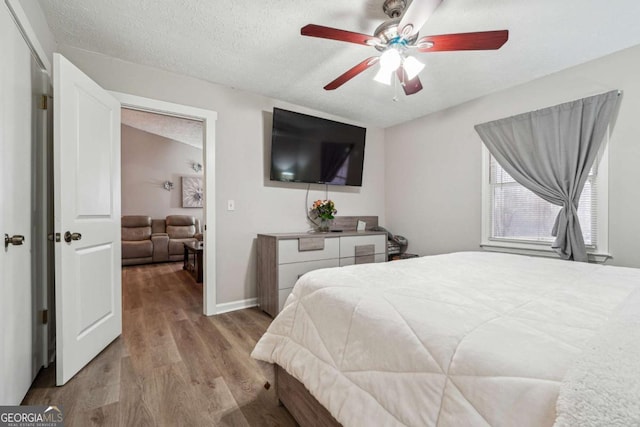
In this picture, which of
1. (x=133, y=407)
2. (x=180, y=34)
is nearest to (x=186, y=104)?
Result: (x=180, y=34)

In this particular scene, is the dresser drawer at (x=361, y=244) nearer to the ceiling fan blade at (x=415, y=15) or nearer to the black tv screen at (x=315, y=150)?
the black tv screen at (x=315, y=150)

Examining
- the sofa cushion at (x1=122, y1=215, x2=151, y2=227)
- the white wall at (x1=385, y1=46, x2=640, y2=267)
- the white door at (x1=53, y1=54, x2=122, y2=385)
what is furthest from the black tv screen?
the sofa cushion at (x1=122, y1=215, x2=151, y2=227)

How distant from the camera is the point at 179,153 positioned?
7.02 metres

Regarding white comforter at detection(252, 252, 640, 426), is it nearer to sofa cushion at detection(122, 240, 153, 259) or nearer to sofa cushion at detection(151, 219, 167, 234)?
sofa cushion at detection(122, 240, 153, 259)

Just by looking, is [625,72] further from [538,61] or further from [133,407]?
[133,407]

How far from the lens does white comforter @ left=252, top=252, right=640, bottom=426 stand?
61cm

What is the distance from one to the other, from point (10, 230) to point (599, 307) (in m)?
2.50

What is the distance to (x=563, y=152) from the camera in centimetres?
247

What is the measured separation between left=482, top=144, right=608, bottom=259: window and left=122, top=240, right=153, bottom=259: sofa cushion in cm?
571

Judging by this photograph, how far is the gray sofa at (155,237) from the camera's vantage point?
5359mm

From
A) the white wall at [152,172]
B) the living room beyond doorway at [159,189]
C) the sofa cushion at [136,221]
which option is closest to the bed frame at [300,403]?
the living room beyond doorway at [159,189]

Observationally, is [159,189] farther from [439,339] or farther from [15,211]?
[439,339]

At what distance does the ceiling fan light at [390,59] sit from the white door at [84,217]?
6.56 ft

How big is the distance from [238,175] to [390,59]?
1.92m
